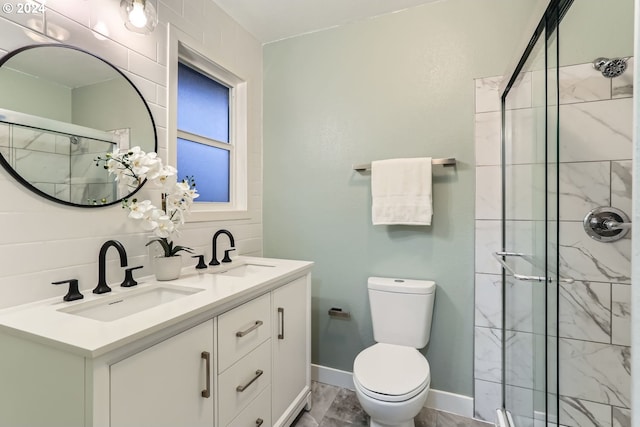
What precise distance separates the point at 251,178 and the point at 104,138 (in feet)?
3.29

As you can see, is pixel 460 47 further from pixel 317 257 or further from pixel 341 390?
pixel 341 390

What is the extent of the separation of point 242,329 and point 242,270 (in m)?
0.59

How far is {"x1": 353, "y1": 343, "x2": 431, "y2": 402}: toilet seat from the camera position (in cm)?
136

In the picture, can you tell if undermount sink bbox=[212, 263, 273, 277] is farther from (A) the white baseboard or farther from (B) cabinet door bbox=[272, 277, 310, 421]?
(A) the white baseboard

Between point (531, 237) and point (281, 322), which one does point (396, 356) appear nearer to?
point (281, 322)

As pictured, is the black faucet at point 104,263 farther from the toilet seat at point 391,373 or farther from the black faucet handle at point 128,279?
the toilet seat at point 391,373

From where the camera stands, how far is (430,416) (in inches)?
71.8

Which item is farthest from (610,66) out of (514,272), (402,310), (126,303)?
(126,303)

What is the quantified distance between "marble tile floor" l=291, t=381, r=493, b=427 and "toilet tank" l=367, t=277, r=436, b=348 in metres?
0.43

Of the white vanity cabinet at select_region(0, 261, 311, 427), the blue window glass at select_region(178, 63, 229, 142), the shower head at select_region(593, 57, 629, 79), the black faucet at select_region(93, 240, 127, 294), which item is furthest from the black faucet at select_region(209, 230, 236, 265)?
the shower head at select_region(593, 57, 629, 79)

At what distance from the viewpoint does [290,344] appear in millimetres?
1641

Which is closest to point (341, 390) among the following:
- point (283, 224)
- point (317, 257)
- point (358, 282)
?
point (358, 282)

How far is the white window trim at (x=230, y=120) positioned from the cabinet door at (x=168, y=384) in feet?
2.71

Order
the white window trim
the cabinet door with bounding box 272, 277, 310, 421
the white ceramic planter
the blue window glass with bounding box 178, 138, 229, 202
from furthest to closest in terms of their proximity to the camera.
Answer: the blue window glass with bounding box 178, 138, 229, 202
the white window trim
the cabinet door with bounding box 272, 277, 310, 421
the white ceramic planter
